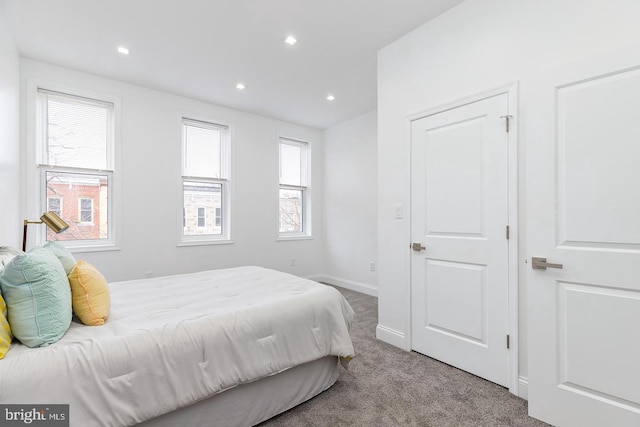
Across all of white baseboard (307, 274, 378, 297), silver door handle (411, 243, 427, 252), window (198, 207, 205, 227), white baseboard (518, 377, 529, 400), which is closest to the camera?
white baseboard (518, 377, 529, 400)

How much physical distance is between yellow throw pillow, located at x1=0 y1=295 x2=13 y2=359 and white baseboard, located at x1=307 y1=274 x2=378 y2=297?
12.9ft

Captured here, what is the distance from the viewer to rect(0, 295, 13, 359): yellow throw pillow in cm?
115

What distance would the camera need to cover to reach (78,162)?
134 inches

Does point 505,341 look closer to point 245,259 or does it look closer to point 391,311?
point 391,311

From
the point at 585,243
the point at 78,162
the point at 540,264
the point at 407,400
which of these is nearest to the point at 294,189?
the point at 78,162

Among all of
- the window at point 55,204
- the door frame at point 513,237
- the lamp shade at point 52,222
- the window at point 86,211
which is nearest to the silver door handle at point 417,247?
the door frame at point 513,237

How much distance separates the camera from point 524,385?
1937mm

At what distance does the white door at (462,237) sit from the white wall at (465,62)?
0.11m

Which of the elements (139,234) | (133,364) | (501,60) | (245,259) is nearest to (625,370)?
(501,60)

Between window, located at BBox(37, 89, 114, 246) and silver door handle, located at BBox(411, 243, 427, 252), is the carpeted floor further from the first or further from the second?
window, located at BBox(37, 89, 114, 246)

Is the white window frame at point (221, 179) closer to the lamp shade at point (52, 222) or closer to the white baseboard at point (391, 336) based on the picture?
the lamp shade at point (52, 222)

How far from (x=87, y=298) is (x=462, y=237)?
242 cm
